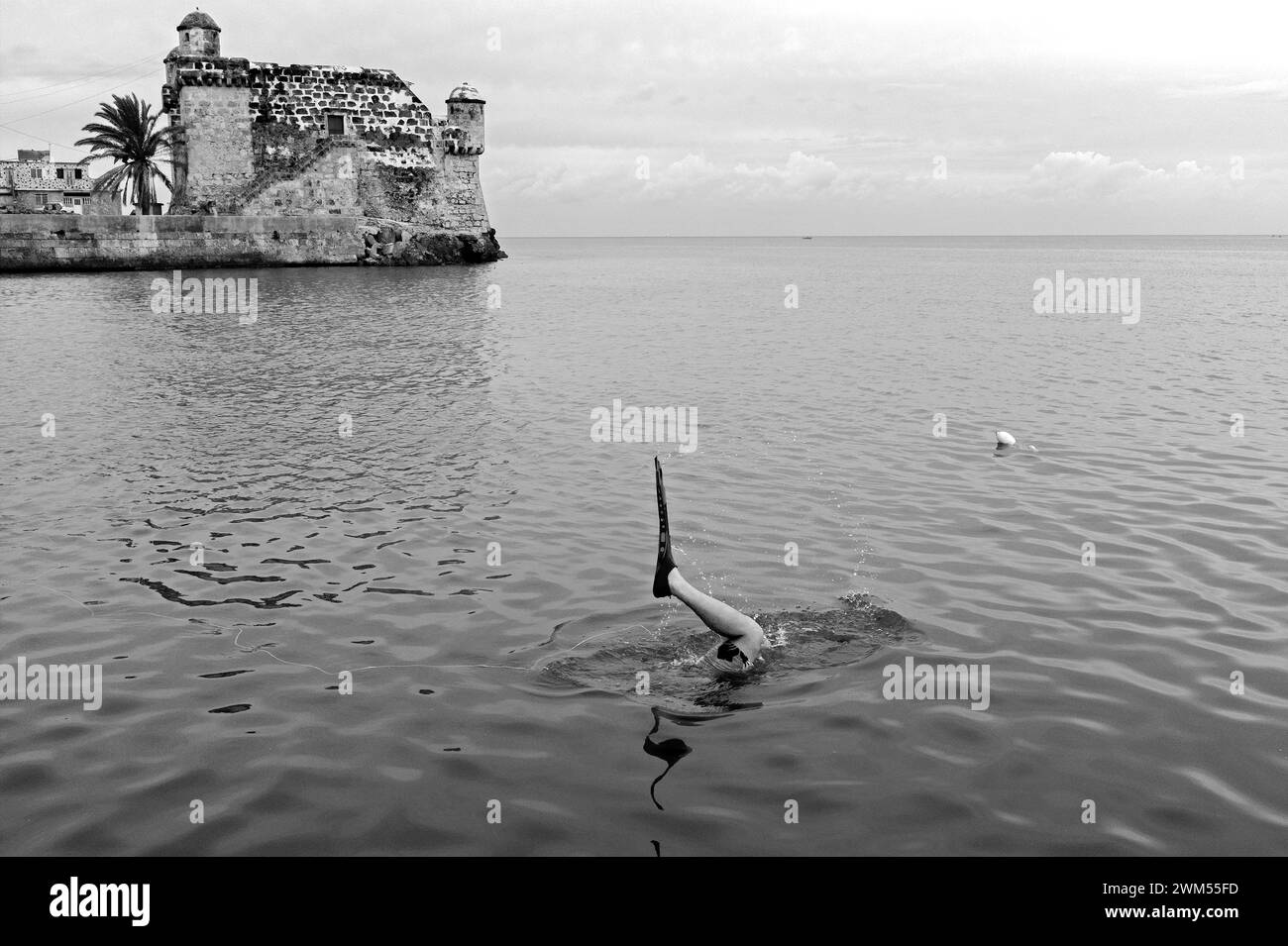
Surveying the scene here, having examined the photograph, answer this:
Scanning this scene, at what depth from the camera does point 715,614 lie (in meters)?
8.43

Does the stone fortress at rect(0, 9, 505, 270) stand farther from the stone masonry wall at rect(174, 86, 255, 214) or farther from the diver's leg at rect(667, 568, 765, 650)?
the diver's leg at rect(667, 568, 765, 650)

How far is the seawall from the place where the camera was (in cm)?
5244

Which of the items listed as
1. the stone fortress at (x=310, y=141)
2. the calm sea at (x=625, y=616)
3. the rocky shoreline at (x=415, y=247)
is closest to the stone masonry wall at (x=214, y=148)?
the stone fortress at (x=310, y=141)

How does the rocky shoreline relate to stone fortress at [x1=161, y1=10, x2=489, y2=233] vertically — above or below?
below

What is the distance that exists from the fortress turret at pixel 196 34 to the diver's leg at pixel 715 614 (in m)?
61.6

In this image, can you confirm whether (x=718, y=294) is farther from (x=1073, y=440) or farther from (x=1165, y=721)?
(x=1165, y=721)

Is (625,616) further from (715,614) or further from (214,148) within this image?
(214,148)

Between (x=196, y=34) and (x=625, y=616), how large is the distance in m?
60.8

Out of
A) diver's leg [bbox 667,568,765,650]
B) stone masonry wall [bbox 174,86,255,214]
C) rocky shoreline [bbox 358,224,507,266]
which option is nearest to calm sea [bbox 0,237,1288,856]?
diver's leg [bbox 667,568,765,650]

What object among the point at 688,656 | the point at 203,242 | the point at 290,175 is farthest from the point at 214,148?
the point at 688,656

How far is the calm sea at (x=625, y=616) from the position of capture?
21.0 feet

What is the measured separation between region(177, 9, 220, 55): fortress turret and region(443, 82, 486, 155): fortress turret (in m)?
14.6
